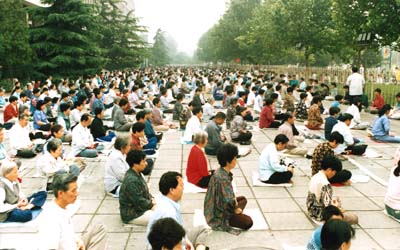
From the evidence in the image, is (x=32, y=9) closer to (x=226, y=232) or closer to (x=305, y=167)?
(x=305, y=167)

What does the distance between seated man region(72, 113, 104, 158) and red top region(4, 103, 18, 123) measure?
490 cm

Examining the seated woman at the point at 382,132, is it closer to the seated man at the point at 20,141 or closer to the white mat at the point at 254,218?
the white mat at the point at 254,218

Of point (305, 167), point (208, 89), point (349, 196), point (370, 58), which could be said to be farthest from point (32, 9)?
point (370, 58)

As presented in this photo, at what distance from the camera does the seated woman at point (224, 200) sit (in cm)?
603

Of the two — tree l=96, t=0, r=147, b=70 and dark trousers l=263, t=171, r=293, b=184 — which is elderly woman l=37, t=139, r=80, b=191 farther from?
tree l=96, t=0, r=147, b=70

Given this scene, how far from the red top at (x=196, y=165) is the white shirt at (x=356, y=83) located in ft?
38.8

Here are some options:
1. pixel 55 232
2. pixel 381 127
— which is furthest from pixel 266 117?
pixel 55 232

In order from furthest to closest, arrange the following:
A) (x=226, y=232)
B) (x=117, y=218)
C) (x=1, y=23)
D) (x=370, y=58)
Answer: (x=370, y=58) < (x=1, y=23) < (x=117, y=218) < (x=226, y=232)

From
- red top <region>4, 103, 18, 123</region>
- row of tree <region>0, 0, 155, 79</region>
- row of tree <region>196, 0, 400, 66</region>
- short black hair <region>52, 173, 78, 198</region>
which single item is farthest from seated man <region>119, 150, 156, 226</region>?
row of tree <region>0, 0, 155, 79</region>

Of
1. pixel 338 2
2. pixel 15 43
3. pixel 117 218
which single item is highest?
pixel 338 2

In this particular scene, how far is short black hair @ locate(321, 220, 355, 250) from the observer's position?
3.88 m

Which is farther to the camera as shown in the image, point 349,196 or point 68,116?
point 68,116

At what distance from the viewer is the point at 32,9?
89.1 feet

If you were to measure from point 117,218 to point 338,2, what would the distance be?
1587cm
